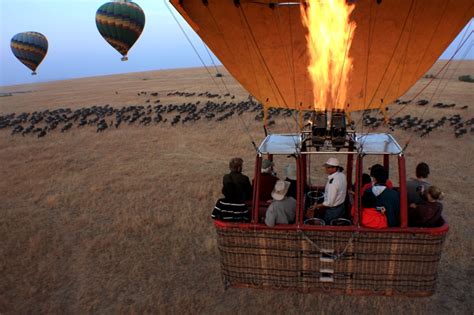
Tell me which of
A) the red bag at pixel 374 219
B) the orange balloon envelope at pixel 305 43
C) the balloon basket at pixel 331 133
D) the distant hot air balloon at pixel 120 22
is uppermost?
the distant hot air balloon at pixel 120 22

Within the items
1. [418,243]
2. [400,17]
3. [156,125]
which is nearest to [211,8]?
[400,17]

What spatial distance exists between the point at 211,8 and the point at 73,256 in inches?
200

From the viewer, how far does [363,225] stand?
4.66m

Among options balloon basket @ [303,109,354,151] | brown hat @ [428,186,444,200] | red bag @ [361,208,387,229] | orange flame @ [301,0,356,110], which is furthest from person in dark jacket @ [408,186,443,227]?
orange flame @ [301,0,356,110]

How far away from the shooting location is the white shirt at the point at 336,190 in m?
4.97

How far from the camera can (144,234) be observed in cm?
Answer: 779

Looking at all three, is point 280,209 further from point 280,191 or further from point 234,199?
point 234,199

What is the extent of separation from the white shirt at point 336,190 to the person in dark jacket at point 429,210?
89 centimetres

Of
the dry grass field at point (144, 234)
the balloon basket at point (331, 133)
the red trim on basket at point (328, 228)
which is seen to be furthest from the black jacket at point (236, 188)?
the dry grass field at point (144, 234)

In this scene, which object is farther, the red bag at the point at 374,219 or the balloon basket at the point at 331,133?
the balloon basket at the point at 331,133

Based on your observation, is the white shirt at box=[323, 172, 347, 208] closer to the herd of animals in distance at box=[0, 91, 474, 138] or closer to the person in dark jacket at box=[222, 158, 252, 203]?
the person in dark jacket at box=[222, 158, 252, 203]

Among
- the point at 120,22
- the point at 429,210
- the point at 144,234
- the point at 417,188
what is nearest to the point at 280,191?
the point at 429,210

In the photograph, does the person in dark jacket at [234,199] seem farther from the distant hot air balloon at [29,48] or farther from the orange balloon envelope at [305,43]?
the distant hot air balloon at [29,48]

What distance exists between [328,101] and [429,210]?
3582 millimetres
